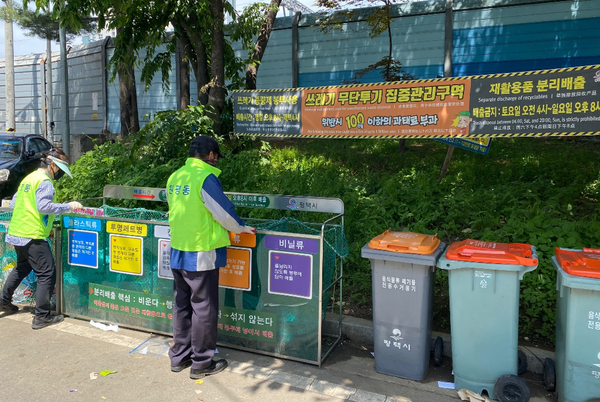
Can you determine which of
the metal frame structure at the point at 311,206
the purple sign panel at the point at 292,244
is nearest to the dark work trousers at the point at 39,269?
the metal frame structure at the point at 311,206

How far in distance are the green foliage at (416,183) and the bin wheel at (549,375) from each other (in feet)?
2.02

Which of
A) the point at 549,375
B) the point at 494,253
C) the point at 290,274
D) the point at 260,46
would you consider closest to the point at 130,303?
the point at 290,274

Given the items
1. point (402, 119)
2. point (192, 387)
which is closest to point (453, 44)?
point (402, 119)

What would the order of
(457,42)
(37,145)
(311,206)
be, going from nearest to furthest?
(311,206)
(457,42)
(37,145)

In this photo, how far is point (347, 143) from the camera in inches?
393

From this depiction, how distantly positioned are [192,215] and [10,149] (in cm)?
897

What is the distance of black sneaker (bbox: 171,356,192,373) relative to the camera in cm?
410

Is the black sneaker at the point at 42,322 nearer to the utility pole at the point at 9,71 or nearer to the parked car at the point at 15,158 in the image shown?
the parked car at the point at 15,158

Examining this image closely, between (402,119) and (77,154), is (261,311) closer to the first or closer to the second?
(402,119)

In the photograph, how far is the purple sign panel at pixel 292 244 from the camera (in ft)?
13.5

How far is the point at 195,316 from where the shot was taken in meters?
4.02

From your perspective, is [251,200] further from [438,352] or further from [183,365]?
[438,352]

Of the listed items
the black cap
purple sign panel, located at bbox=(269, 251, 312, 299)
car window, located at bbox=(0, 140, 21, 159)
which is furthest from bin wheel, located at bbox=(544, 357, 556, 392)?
car window, located at bbox=(0, 140, 21, 159)

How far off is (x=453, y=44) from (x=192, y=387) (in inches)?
386
